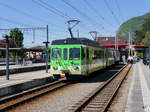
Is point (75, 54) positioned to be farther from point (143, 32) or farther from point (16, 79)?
point (143, 32)

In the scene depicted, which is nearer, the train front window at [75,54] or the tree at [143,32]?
the train front window at [75,54]

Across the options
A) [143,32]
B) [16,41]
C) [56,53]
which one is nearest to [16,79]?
[56,53]

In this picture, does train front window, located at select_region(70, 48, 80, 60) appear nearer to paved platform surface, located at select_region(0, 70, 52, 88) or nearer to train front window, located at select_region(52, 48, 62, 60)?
train front window, located at select_region(52, 48, 62, 60)

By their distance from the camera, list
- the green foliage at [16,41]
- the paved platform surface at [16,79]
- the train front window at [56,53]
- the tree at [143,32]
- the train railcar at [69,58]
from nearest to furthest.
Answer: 1. the paved platform surface at [16,79]
2. the train railcar at [69,58]
3. the train front window at [56,53]
4. the green foliage at [16,41]
5. the tree at [143,32]

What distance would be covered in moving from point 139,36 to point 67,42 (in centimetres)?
11578

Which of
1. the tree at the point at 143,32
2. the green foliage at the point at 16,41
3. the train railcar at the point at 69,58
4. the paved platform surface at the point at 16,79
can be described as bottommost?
the paved platform surface at the point at 16,79

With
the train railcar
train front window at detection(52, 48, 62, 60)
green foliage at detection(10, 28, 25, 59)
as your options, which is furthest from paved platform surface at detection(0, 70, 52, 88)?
green foliage at detection(10, 28, 25, 59)

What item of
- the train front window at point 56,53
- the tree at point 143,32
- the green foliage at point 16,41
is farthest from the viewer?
the tree at point 143,32

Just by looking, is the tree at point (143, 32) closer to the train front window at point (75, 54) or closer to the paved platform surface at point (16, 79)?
the paved platform surface at point (16, 79)

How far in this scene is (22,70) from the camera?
1047 inches

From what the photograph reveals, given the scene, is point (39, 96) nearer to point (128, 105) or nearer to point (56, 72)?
point (128, 105)

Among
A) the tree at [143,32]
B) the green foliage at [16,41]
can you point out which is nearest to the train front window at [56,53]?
the green foliage at [16,41]

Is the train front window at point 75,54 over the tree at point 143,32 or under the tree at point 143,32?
under

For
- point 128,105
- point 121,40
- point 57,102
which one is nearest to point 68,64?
point 57,102
